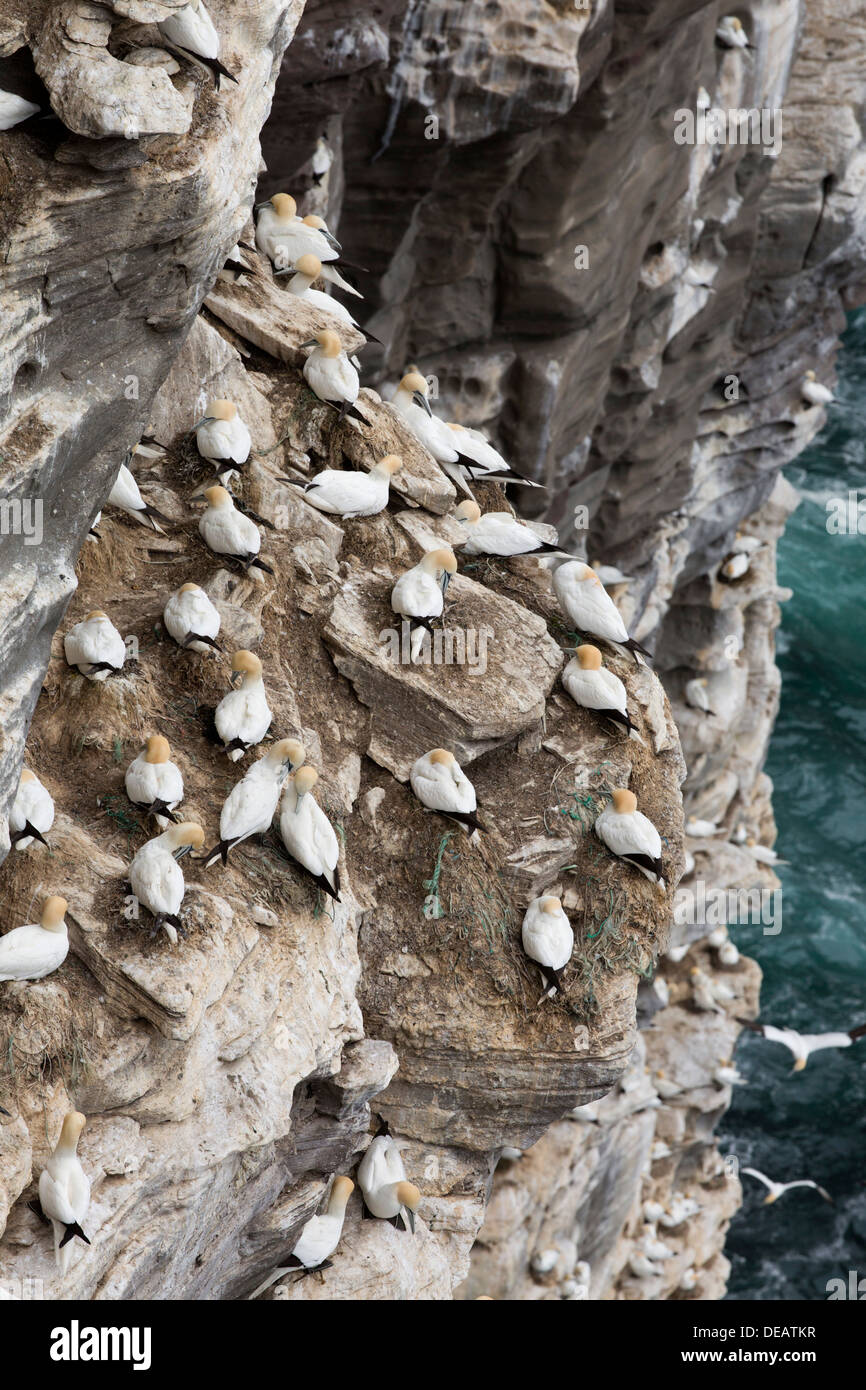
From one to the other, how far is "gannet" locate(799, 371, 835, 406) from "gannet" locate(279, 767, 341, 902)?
17.0 metres

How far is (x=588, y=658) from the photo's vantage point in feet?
26.0

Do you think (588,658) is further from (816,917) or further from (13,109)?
(816,917)

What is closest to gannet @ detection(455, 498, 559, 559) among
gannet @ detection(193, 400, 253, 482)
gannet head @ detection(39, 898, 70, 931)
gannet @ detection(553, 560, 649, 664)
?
gannet @ detection(553, 560, 649, 664)

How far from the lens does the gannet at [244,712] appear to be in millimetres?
6906

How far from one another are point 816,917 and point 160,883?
20534 millimetres

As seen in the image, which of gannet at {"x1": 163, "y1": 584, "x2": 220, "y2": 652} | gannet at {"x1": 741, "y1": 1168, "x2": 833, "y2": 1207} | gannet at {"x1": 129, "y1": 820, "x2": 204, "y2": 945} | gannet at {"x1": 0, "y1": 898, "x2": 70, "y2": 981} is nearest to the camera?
gannet at {"x1": 0, "y1": 898, "x2": 70, "y2": 981}

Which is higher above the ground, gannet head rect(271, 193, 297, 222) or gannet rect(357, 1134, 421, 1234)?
gannet head rect(271, 193, 297, 222)

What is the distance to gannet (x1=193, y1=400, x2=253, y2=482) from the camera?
7605 mm

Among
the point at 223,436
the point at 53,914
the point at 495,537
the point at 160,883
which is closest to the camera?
the point at 53,914

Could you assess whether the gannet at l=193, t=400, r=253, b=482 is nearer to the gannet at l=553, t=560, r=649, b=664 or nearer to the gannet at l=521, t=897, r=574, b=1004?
the gannet at l=553, t=560, r=649, b=664

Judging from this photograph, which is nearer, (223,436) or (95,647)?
(95,647)

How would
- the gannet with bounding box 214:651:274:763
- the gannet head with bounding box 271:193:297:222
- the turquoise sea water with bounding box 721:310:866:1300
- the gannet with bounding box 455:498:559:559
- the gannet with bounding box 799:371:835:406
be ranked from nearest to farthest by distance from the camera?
the gannet with bounding box 214:651:274:763, the gannet with bounding box 455:498:559:559, the gannet head with bounding box 271:193:297:222, the turquoise sea water with bounding box 721:310:866:1300, the gannet with bounding box 799:371:835:406

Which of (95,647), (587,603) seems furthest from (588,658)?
(95,647)

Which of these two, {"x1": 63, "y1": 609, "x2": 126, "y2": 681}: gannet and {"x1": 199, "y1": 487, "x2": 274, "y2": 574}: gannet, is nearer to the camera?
{"x1": 63, "y1": 609, "x2": 126, "y2": 681}: gannet
